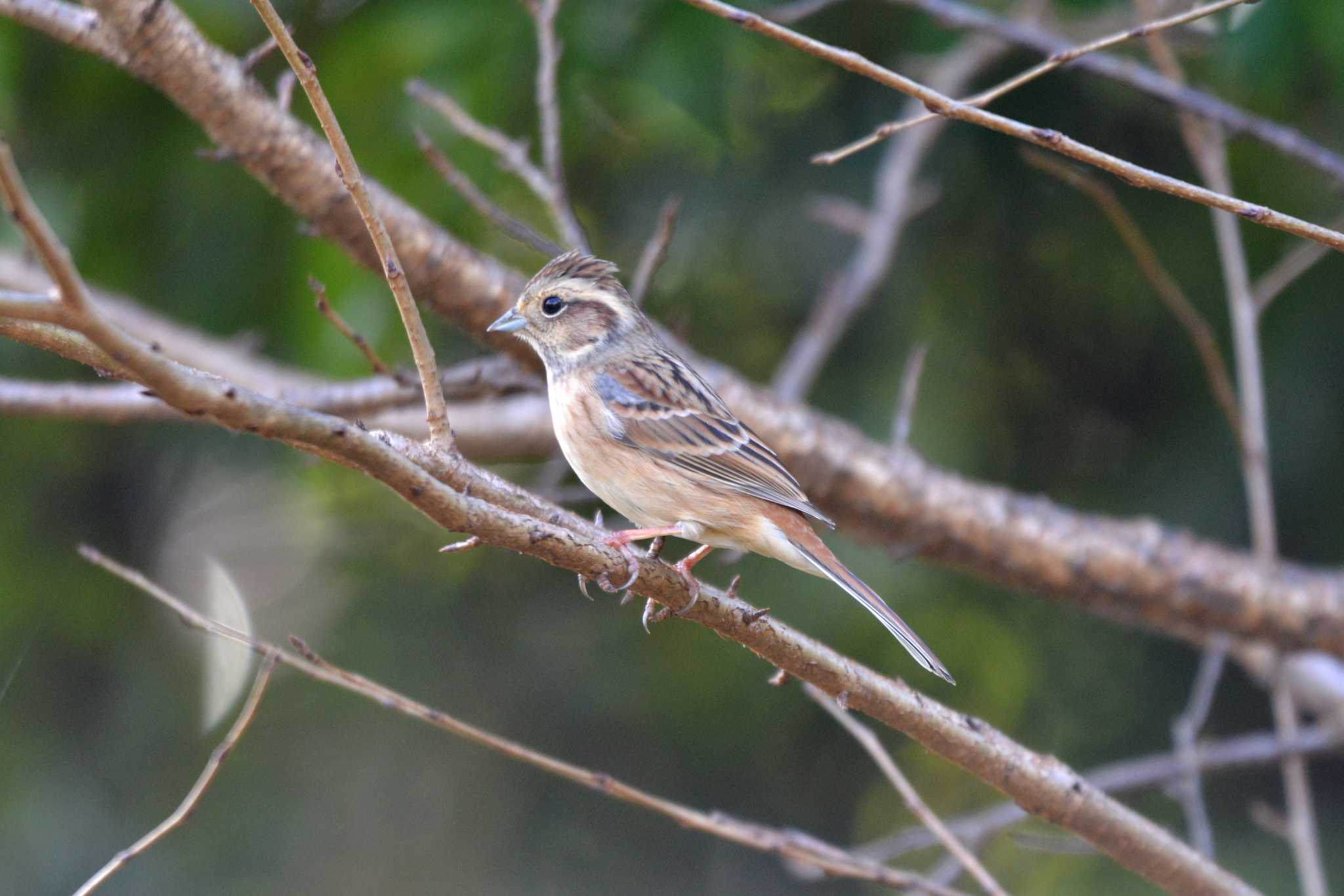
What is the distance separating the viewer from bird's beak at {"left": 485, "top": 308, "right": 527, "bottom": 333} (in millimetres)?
3742

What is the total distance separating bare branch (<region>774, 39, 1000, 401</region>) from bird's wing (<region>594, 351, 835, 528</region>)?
885 mm

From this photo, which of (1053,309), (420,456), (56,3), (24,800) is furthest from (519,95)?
(24,800)

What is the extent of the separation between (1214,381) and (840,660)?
239 centimetres

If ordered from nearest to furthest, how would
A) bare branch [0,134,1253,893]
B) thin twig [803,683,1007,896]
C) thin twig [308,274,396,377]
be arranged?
bare branch [0,134,1253,893] < thin twig [308,274,396,377] < thin twig [803,683,1007,896]

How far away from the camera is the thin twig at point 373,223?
1.98 metres

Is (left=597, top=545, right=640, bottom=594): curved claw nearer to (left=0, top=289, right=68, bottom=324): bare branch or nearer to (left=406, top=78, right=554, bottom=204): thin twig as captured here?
(left=0, top=289, right=68, bottom=324): bare branch

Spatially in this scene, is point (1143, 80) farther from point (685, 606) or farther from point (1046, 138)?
point (685, 606)

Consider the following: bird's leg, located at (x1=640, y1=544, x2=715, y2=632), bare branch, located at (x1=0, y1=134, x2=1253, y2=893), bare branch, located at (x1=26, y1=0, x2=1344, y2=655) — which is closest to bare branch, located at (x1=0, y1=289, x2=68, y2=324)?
bare branch, located at (x1=0, y1=134, x2=1253, y2=893)

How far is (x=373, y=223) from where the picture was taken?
6.66 ft

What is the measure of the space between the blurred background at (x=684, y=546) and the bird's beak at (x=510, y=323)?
2.56 ft

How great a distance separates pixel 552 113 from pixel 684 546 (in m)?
1.82

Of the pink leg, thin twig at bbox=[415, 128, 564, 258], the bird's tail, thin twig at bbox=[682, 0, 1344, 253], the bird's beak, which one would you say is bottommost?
the pink leg

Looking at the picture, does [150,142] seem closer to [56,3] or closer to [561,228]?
[56,3]

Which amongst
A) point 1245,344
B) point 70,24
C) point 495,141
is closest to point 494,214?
point 495,141
